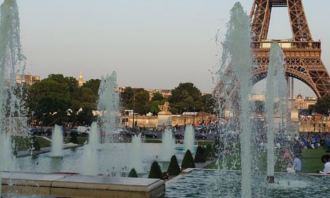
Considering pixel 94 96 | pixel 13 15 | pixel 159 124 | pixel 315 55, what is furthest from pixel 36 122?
pixel 13 15

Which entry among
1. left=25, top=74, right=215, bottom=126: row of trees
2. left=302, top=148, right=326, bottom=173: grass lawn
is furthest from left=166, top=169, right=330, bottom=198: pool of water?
left=25, top=74, right=215, bottom=126: row of trees

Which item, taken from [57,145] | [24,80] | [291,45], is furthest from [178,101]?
[24,80]

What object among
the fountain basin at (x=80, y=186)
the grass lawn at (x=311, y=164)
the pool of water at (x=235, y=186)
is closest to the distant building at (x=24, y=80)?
the fountain basin at (x=80, y=186)

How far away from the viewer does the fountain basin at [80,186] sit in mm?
11219

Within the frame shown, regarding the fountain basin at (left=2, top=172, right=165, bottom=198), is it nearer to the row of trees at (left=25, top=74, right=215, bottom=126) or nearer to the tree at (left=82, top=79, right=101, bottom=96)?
the row of trees at (left=25, top=74, right=215, bottom=126)

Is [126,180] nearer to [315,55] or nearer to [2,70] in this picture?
[2,70]

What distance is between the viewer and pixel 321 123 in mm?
80812

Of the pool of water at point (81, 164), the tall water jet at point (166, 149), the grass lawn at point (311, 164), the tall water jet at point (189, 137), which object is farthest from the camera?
the tall water jet at point (189, 137)

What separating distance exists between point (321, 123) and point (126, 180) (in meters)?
73.0

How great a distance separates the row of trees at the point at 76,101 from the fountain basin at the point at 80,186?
169 feet

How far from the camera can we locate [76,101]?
86438mm

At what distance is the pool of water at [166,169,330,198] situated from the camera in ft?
46.5

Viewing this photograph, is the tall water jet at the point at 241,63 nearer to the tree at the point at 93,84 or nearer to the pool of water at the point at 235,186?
the pool of water at the point at 235,186

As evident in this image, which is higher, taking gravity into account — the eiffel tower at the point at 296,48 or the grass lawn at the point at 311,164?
the eiffel tower at the point at 296,48
